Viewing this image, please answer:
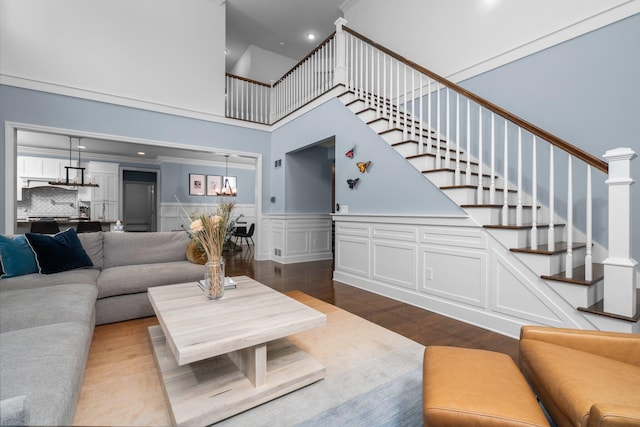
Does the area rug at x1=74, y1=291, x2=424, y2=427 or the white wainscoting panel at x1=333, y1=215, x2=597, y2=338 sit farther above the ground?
the white wainscoting panel at x1=333, y1=215, x2=597, y2=338

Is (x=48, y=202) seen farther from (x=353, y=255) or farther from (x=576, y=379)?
(x=576, y=379)

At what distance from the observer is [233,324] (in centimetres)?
161

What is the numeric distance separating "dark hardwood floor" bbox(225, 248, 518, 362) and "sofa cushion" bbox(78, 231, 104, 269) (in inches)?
81.6

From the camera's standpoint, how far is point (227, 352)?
1521 mm

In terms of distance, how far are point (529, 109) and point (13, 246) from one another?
5649mm

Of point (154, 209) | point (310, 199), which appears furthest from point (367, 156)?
point (154, 209)

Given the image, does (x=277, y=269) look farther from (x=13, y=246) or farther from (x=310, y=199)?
(x=13, y=246)

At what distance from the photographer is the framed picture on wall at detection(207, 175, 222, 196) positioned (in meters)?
9.90

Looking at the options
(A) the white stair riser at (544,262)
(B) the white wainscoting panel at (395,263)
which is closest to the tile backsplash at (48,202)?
(B) the white wainscoting panel at (395,263)

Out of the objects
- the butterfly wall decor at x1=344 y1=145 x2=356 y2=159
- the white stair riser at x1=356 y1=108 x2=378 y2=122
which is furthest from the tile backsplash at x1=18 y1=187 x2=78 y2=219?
the white stair riser at x1=356 y1=108 x2=378 y2=122

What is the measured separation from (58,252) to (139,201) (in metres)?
8.33

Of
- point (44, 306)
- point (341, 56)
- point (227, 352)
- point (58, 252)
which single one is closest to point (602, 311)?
point (227, 352)

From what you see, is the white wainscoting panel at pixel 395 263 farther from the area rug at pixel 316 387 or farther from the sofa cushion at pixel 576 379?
the sofa cushion at pixel 576 379

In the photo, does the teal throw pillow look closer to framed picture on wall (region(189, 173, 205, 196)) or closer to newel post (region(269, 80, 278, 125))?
newel post (region(269, 80, 278, 125))
